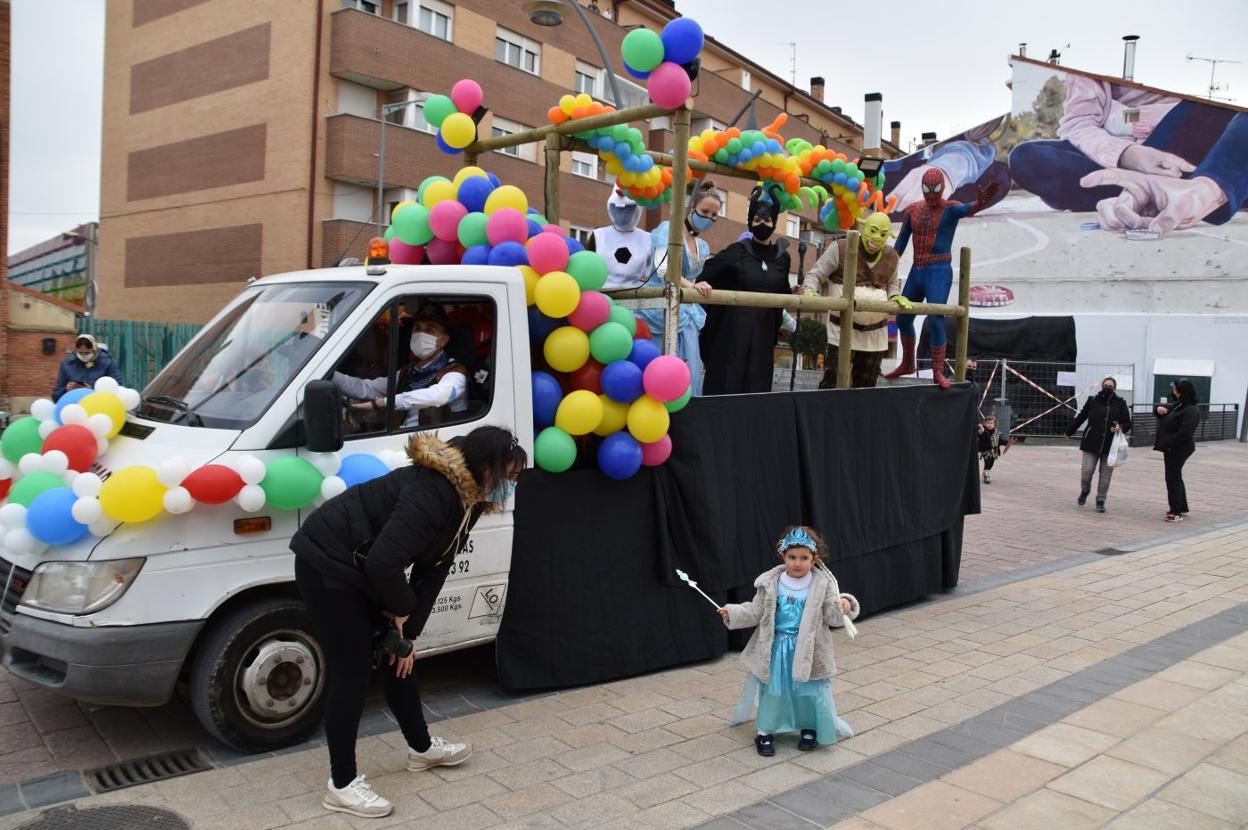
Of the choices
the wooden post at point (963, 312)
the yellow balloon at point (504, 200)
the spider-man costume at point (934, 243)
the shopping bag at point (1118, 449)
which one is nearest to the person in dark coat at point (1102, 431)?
the shopping bag at point (1118, 449)

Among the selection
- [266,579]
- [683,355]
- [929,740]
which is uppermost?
[683,355]

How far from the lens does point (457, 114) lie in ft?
23.2

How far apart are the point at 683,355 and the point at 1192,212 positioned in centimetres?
3104

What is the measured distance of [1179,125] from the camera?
103 ft

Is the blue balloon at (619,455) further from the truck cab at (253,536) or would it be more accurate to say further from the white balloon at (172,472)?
the white balloon at (172,472)

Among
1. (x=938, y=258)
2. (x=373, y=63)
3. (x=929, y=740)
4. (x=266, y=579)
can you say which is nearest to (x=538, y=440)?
(x=266, y=579)

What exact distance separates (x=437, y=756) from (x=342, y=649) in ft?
2.73

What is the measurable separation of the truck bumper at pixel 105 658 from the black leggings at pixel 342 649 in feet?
2.43

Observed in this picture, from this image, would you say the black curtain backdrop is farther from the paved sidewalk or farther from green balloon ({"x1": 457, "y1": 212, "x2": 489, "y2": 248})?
green balloon ({"x1": 457, "y1": 212, "x2": 489, "y2": 248})

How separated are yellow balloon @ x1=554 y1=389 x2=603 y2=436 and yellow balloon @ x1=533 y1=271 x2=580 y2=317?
0.47 m

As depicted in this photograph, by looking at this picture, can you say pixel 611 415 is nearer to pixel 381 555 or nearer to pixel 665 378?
pixel 665 378

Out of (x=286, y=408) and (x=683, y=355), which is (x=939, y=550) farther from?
(x=286, y=408)

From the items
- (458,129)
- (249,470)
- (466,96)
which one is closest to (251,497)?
(249,470)

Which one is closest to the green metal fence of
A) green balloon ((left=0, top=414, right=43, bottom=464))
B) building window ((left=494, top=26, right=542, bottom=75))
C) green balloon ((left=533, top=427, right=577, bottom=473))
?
building window ((left=494, top=26, right=542, bottom=75))
